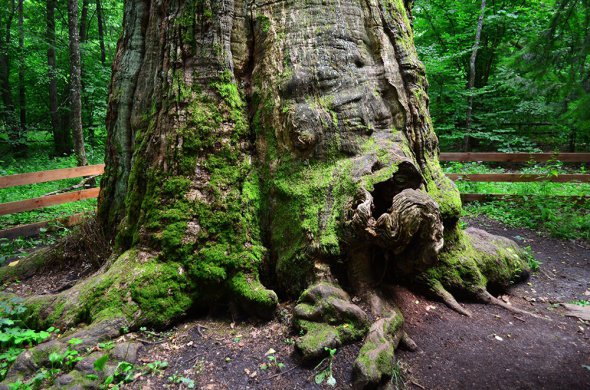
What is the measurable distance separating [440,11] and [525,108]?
539 centimetres

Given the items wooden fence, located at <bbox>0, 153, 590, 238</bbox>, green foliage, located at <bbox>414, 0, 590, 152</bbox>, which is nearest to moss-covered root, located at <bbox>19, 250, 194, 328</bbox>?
wooden fence, located at <bbox>0, 153, 590, 238</bbox>

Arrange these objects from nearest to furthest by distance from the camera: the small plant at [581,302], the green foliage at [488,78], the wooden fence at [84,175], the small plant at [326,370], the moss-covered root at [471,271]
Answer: the small plant at [326,370] → the moss-covered root at [471,271] → the small plant at [581,302] → the wooden fence at [84,175] → the green foliage at [488,78]

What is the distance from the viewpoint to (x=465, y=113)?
13922 mm

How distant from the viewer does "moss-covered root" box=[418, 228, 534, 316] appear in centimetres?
325

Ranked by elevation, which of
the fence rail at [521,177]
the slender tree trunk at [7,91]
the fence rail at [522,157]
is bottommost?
the fence rail at [521,177]

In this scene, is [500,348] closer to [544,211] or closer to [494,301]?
[494,301]

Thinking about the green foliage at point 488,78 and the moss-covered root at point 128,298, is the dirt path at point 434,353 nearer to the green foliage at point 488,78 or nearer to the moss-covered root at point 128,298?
the moss-covered root at point 128,298

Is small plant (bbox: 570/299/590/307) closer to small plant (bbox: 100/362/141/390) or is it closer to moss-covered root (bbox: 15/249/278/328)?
moss-covered root (bbox: 15/249/278/328)

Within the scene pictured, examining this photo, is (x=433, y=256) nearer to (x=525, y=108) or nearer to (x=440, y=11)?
(x=525, y=108)

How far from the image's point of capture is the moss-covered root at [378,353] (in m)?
2.14

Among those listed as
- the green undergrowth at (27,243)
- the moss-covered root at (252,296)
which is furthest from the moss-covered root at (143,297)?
the green undergrowth at (27,243)

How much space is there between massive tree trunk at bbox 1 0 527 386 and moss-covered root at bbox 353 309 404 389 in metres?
0.03

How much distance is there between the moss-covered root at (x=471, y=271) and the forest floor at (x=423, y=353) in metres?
0.12

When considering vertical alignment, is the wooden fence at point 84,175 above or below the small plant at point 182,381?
above
